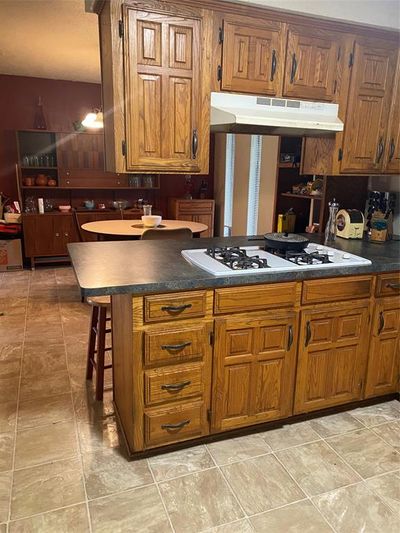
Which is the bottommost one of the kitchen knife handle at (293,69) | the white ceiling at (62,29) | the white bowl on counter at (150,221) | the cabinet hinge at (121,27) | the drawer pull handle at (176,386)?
the drawer pull handle at (176,386)

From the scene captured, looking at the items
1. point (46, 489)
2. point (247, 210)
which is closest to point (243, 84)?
point (46, 489)

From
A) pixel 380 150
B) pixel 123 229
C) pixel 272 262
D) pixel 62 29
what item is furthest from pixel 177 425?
pixel 62 29

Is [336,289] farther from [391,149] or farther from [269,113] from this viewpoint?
[391,149]

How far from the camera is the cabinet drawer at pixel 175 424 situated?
73.5 inches

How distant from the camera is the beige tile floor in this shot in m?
1.59

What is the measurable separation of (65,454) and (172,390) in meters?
0.63

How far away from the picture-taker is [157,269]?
74.7 inches

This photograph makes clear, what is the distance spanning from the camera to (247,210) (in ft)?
17.7

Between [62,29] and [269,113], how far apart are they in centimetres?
236

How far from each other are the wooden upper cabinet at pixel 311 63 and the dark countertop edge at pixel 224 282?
105 centimetres

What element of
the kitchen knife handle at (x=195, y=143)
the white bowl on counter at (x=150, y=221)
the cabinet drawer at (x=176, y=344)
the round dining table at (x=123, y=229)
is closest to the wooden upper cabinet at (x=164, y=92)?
the kitchen knife handle at (x=195, y=143)

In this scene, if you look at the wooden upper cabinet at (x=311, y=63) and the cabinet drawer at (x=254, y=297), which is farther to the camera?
the wooden upper cabinet at (x=311, y=63)

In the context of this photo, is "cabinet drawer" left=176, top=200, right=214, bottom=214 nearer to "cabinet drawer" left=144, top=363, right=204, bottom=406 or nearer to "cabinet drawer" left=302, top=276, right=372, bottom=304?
"cabinet drawer" left=302, top=276, right=372, bottom=304

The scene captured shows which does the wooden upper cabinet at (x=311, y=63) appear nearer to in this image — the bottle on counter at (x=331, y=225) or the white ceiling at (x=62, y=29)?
the white ceiling at (x=62, y=29)
